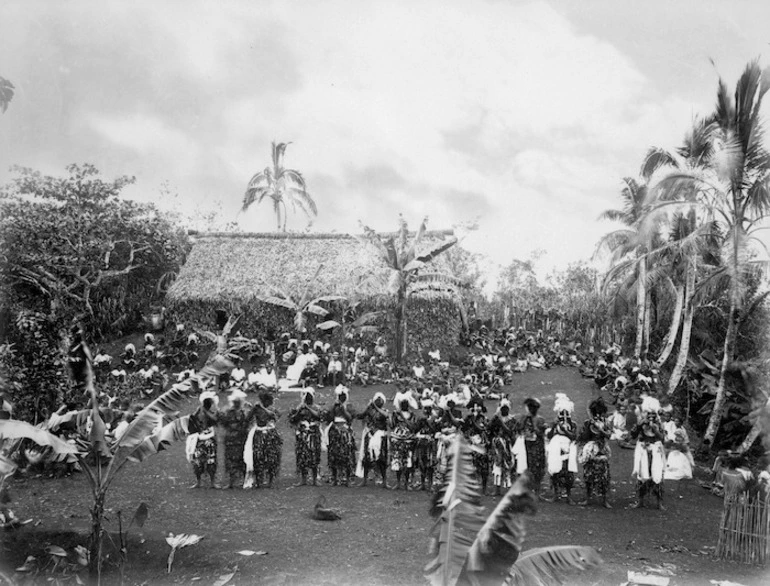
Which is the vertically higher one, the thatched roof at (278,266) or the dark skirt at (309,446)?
the thatched roof at (278,266)

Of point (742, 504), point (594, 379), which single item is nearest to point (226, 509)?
point (742, 504)

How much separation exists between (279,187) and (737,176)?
63.8 ft

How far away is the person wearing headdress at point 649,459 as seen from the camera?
812cm

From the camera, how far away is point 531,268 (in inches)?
1210

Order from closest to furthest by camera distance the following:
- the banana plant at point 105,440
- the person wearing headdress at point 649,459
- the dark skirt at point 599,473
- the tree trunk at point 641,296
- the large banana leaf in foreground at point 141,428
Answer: the banana plant at point 105,440 < the large banana leaf in foreground at point 141,428 < the person wearing headdress at point 649,459 < the dark skirt at point 599,473 < the tree trunk at point 641,296

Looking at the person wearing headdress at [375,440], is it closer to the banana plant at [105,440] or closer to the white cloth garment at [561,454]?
the white cloth garment at [561,454]

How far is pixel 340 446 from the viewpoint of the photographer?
8898 mm

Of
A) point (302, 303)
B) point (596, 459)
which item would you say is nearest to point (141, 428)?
point (596, 459)

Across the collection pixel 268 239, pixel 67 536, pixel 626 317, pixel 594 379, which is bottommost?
pixel 67 536

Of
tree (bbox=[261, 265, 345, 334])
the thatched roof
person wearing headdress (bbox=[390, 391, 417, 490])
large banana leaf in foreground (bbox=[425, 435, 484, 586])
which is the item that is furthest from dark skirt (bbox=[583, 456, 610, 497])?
the thatched roof

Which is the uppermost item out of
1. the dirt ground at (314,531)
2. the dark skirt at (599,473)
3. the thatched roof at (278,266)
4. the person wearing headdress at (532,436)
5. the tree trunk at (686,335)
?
the thatched roof at (278,266)

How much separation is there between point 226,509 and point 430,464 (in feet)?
9.36

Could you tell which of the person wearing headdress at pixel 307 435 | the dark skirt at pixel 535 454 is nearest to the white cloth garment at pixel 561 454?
the dark skirt at pixel 535 454

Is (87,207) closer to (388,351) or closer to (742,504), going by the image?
(388,351)
